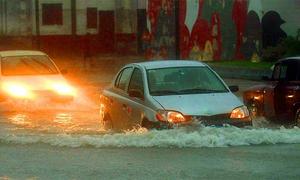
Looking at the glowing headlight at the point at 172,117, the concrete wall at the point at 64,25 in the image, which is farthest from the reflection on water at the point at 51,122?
the concrete wall at the point at 64,25

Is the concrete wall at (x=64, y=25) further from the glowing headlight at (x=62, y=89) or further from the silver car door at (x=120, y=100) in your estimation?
the silver car door at (x=120, y=100)

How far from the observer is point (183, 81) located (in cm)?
1304

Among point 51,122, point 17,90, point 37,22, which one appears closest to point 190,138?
point 51,122

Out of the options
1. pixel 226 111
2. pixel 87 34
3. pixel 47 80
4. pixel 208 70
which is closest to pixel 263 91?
pixel 208 70

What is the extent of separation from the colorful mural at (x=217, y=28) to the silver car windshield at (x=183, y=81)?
24.6 metres

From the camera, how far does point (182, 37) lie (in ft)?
127

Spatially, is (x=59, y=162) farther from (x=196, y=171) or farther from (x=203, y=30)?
(x=203, y=30)

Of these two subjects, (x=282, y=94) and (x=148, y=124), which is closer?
(x=148, y=124)

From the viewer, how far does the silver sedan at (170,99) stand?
1189cm

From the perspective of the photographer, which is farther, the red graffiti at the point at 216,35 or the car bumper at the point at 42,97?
the red graffiti at the point at 216,35

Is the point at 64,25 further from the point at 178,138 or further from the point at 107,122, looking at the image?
the point at 178,138

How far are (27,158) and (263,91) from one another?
22.9 ft

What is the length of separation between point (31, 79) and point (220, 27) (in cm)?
2092

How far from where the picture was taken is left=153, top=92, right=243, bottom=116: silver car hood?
11.9 m
